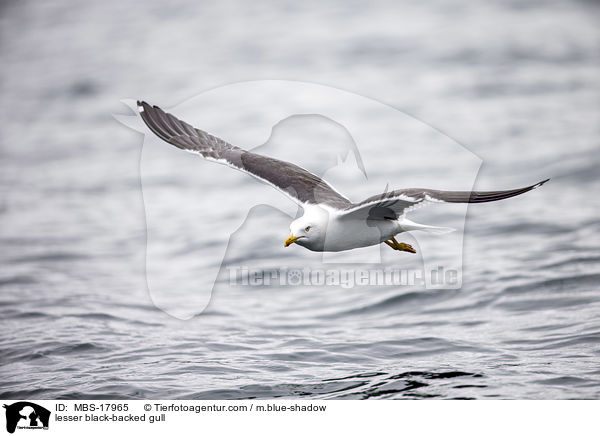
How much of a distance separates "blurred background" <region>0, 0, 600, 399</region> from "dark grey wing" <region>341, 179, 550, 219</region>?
1828 mm

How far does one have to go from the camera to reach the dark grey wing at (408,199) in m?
6.95

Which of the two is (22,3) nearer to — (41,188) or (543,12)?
(41,188)

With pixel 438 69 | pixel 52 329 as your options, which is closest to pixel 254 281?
pixel 52 329

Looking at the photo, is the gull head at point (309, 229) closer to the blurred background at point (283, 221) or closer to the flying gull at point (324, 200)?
the flying gull at point (324, 200)

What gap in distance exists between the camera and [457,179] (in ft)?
54.3

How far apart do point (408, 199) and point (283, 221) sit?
338 inches

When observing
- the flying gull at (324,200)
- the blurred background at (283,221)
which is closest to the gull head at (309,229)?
the flying gull at (324,200)

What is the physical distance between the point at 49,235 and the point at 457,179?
334 inches

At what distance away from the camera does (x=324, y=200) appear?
883cm

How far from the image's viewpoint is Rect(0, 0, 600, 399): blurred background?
30.0 feet
